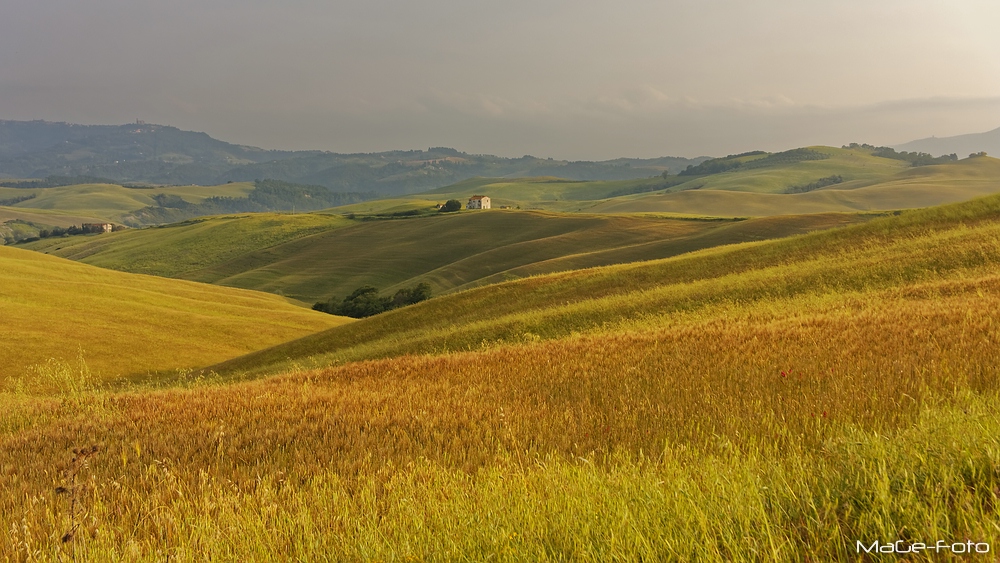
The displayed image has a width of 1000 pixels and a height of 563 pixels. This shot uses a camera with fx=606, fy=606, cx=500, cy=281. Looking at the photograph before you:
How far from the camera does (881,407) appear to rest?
23.1 ft

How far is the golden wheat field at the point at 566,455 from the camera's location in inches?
148

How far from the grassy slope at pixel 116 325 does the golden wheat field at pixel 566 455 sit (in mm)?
24564

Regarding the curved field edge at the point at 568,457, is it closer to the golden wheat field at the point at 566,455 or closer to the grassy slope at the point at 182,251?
the golden wheat field at the point at 566,455

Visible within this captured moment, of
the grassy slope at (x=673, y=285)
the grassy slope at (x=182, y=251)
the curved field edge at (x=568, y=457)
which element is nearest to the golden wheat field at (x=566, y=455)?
the curved field edge at (x=568, y=457)

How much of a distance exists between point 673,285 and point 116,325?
3946 cm

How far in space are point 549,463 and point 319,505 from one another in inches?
89.4

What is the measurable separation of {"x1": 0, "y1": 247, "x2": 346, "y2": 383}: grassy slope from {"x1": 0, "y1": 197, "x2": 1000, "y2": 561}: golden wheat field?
24564 millimetres

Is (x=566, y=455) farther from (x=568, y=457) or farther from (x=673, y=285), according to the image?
(x=673, y=285)

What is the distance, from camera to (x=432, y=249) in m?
141

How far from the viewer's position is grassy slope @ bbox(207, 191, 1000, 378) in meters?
25.8

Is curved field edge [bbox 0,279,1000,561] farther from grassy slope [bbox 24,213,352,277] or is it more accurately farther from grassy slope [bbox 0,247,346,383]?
grassy slope [bbox 24,213,352,277]

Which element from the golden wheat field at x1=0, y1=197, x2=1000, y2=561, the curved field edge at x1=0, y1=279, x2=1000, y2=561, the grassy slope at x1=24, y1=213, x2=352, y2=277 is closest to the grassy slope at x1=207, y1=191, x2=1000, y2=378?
the golden wheat field at x1=0, y1=197, x2=1000, y2=561

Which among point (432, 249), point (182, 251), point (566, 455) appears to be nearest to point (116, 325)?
point (566, 455)

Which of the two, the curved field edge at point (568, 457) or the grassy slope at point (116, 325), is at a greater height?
the curved field edge at point (568, 457)
